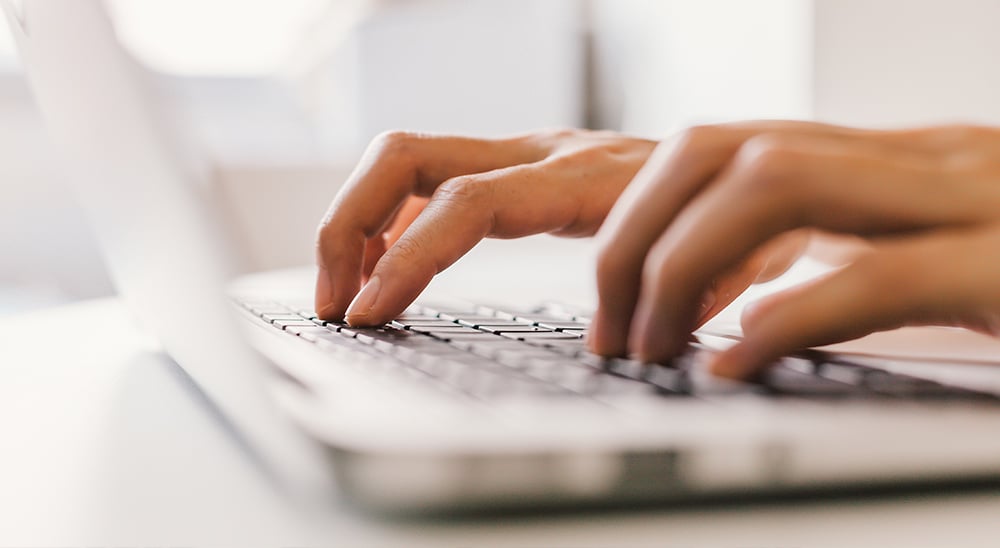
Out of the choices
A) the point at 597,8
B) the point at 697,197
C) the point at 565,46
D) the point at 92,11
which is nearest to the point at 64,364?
the point at 92,11

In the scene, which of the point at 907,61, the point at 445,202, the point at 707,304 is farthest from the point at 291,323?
the point at 907,61

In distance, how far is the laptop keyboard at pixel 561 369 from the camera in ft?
0.87

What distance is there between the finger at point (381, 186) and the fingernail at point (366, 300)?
5 cm

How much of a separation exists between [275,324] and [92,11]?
208 mm

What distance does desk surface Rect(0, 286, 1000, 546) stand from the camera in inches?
8.3

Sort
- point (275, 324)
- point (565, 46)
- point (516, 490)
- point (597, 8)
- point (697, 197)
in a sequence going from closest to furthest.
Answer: point (516, 490) → point (697, 197) → point (275, 324) → point (565, 46) → point (597, 8)

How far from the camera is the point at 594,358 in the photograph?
0.35 m

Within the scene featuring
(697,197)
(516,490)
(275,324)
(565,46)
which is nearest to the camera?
(516,490)

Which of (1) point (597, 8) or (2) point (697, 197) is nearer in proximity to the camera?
(2) point (697, 197)

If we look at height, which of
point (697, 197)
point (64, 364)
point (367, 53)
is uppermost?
point (367, 53)

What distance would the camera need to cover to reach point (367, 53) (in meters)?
1.83

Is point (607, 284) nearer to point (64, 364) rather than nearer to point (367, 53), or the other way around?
point (64, 364)

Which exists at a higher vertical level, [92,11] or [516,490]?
[92,11]

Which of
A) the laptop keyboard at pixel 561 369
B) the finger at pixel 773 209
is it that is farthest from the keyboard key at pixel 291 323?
the finger at pixel 773 209
